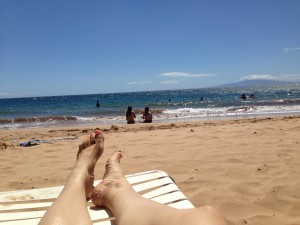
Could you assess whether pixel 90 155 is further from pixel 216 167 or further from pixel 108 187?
pixel 216 167

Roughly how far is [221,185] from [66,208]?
182 cm

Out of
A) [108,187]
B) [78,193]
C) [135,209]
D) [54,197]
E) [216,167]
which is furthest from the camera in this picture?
[216,167]

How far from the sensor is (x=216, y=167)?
11.2ft

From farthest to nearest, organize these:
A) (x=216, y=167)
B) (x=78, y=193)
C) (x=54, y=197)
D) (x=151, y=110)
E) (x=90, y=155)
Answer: (x=151, y=110) < (x=216, y=167) < (x=90, y=155) < (x=54, y=197) < (x=78, y=193)

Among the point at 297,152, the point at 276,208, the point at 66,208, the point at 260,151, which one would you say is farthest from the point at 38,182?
the point at 297,152

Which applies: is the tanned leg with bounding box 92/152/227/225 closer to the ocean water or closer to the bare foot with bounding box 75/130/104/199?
the bare foot with bounding box 75/130/104/199

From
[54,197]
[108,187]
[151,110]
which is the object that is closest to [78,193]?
[108,187]

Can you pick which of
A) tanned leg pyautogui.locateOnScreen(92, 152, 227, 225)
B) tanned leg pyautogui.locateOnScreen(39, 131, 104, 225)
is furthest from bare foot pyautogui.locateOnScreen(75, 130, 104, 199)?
tanned leg pyautogui.locateOnScreen(92, 152, 227, 225)

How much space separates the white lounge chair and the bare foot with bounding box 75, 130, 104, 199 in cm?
17

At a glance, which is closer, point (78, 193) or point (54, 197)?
point (78, 193)

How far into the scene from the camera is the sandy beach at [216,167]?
2.44 meters

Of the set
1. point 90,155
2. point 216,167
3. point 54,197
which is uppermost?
point 90,155

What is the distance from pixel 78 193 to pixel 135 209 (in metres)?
0.43

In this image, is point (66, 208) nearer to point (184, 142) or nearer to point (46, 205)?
point (46, 205)
